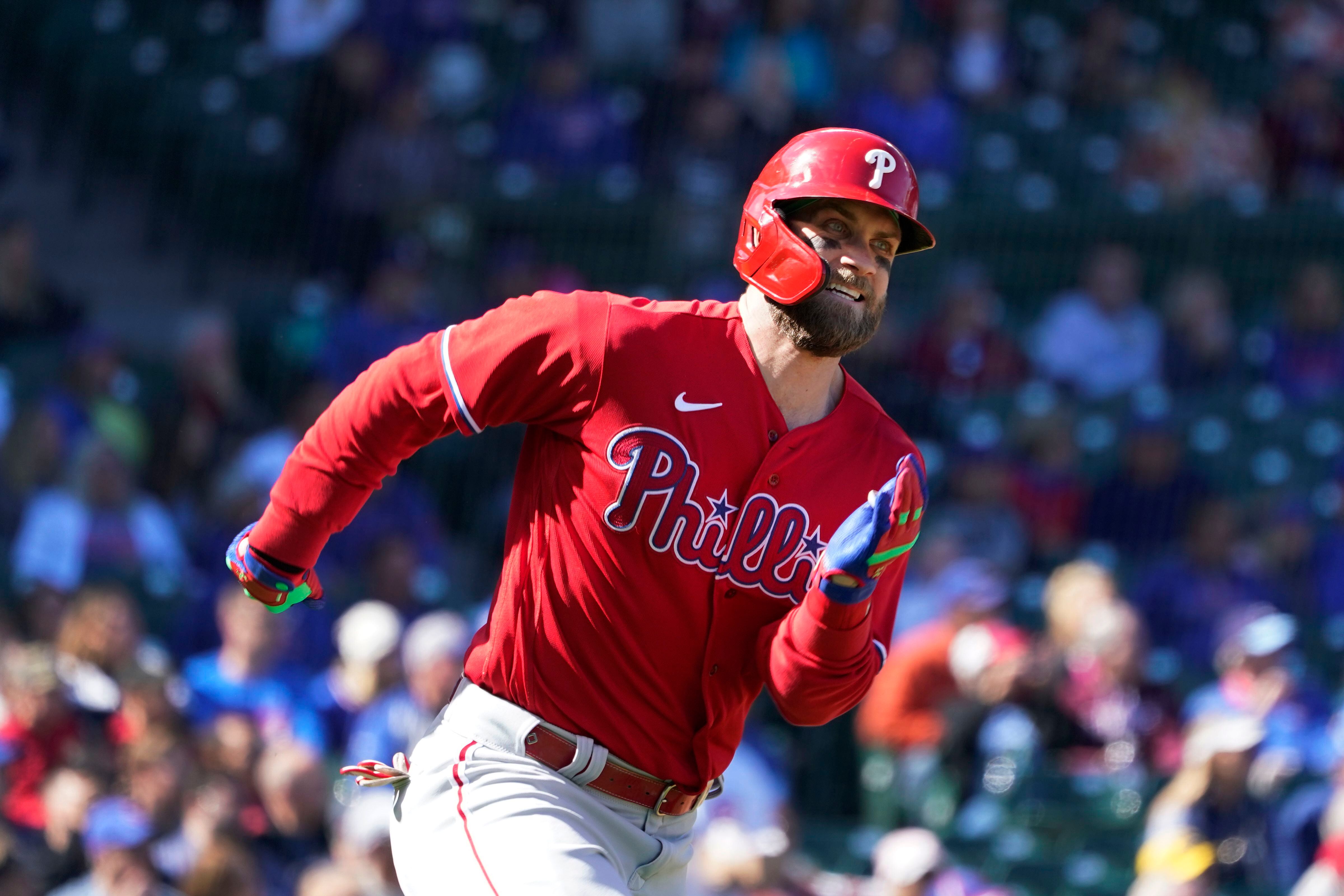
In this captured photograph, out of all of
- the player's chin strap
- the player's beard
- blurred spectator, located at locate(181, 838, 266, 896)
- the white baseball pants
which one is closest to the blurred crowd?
blurred spectator, located at locate(181, 838, 266, 896)

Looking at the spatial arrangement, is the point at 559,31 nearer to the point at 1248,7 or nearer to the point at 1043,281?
the point at 1043,281

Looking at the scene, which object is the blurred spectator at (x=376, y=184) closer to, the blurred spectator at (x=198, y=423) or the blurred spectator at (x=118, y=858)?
the blurred spectator at (x=198, y=423)

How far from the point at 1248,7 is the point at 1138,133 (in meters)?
1.90

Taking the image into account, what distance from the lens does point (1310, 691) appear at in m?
6.85

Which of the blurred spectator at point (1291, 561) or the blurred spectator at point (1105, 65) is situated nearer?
the blurred spectator at point (1291, 561)

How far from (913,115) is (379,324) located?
126 inches

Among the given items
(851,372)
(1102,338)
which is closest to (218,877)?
(851,372)

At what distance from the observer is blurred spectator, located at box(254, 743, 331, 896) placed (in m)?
5.33

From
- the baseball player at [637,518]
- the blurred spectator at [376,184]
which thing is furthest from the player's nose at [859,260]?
the blurred spectator at [376,184]

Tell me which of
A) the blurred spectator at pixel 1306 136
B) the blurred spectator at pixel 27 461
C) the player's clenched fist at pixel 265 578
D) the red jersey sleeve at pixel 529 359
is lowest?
the blurred spectator at pixel 27 461

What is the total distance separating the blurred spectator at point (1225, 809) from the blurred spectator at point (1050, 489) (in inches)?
71.4

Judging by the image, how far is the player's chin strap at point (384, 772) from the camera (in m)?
3.13

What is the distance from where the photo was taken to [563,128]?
8.92 m

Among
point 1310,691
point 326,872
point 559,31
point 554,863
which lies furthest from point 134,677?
point 559,31
